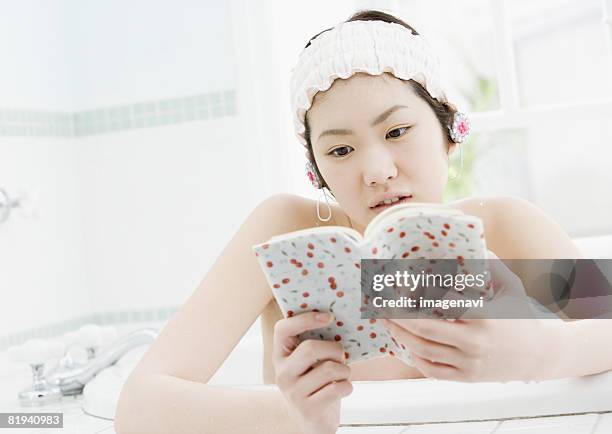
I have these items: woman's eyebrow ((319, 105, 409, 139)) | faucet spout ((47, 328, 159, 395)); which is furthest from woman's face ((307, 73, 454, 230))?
faucet spout ((47, 328, 159, 395))

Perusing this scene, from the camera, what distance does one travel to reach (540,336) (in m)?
0.72

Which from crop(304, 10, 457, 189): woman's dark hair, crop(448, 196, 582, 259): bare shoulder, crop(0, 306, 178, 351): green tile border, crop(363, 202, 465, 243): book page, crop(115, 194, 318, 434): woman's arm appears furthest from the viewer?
crop(0, 306, 178, 351): green tile border

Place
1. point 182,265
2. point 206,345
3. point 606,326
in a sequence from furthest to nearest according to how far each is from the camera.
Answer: point 182,265, point 206,345, point 606,326

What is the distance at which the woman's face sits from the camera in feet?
3.45

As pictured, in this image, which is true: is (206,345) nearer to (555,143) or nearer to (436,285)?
(436,285)

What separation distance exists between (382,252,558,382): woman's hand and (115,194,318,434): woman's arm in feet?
1.21

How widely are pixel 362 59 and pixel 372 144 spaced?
0.13 meters

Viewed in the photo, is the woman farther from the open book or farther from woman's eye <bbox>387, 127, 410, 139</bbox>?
the open book

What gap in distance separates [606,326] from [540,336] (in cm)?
35

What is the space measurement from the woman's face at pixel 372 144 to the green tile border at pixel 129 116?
1.51 meters

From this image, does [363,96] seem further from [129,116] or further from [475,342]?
[129,116]

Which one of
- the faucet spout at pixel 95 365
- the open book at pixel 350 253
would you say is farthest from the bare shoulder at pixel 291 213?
the open book at pixel 350 253

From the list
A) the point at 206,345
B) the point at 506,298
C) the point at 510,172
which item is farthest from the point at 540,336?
the point at 510,172

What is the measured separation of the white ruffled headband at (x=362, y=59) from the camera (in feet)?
3.63
